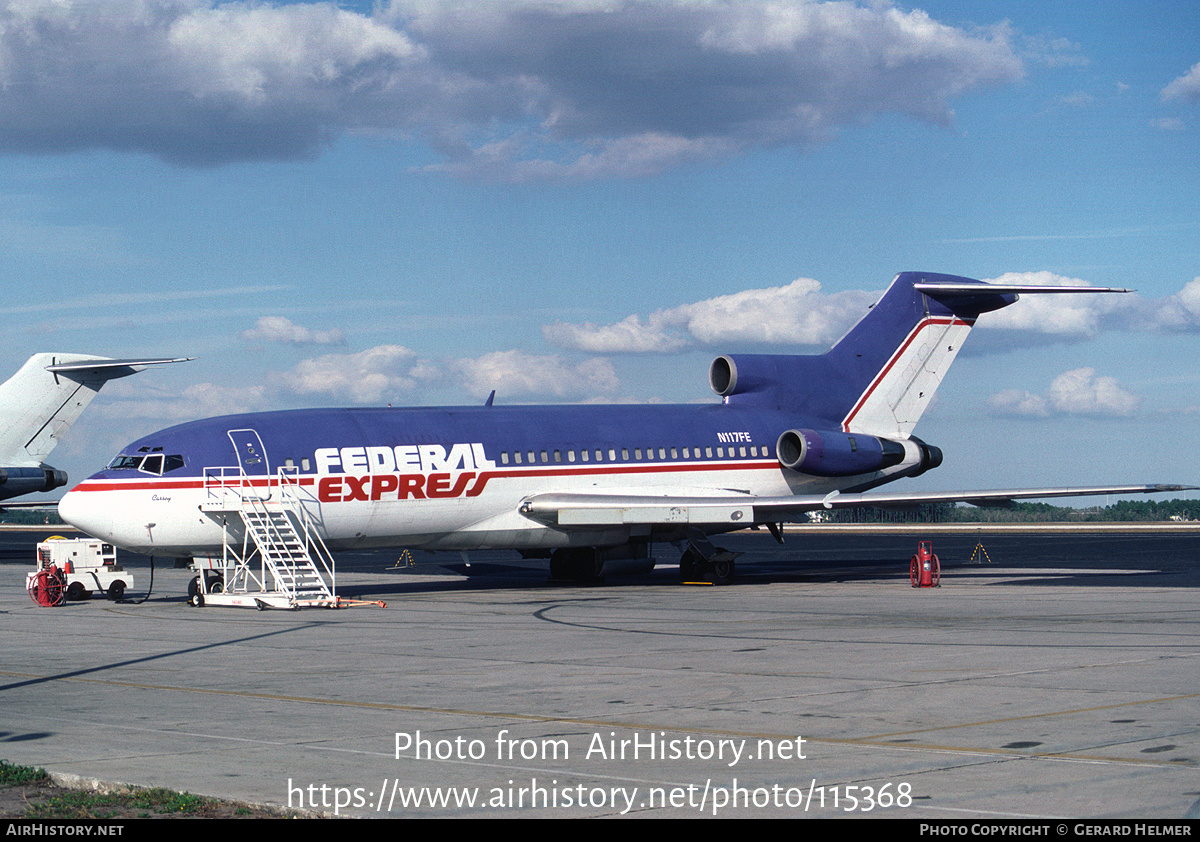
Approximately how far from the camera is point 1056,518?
130125 mm

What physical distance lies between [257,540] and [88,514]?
3700mm

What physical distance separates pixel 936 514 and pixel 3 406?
290ft

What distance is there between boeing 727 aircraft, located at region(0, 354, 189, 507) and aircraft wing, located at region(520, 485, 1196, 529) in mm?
20917

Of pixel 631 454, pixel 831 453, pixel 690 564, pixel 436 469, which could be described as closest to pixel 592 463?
pixel 631 454

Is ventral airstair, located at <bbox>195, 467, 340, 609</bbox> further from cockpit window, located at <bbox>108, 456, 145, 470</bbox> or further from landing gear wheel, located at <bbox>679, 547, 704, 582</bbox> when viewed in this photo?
landing gear wheel, located at <bbox>679, 547, 704, 582</bbox>

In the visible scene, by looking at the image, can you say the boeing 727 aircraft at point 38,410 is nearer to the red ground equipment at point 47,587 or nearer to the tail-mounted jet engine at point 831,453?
the red ground equipment at point 47,587

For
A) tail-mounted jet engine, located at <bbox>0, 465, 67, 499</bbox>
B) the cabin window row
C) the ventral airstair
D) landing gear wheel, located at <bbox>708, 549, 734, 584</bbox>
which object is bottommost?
landing gear wheel, located at <bbox>708, 549, 734, 584</bbox>

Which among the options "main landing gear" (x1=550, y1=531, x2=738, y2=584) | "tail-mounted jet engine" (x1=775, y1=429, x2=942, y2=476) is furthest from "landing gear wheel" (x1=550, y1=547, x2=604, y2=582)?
"tail-mounted jet engine" (x1=775, y1=429, x2=942, y2=476)

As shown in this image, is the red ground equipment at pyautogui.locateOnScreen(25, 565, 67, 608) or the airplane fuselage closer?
the airplane fuselage

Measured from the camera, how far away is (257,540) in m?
26.8

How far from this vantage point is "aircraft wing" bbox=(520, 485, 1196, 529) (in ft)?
102

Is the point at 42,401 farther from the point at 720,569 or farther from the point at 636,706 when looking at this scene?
the point at 636,706

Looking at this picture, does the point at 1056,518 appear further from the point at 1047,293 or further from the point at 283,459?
the point at 283,459

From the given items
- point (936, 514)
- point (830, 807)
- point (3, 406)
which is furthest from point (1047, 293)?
point (936, 514)
